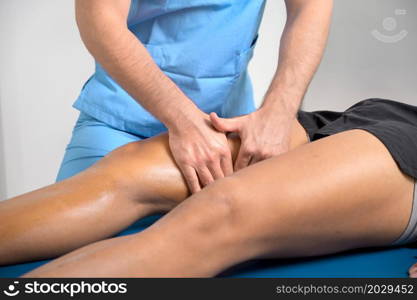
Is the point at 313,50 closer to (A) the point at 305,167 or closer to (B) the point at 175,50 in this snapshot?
(B) the point at 175,50

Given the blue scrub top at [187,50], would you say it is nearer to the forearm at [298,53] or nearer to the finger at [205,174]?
the forearm at [298,53]

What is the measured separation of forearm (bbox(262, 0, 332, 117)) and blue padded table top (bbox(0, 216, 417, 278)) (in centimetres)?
34

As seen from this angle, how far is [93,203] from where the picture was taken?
102cm

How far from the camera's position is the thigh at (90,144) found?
1.32 meters

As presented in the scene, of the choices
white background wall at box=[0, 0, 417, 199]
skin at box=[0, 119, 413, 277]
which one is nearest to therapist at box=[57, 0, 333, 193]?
skin at box=[0, 119, 413, 277]

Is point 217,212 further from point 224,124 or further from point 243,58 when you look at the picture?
point 243,58

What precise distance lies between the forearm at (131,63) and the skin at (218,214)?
0.42 ft

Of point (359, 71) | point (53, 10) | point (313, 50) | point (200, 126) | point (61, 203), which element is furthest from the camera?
point (359, 71)

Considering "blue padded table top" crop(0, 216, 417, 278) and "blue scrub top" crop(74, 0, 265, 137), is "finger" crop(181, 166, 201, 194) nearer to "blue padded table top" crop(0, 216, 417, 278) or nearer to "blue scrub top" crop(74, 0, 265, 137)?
"blue padded table top" crop(0, 216, 417, 278)

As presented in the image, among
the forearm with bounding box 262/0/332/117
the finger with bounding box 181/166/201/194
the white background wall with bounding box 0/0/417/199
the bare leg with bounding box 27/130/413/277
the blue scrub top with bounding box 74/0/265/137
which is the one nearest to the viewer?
the bare leg with bounding box 27/130/413/277

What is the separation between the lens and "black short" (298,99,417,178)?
3.01ft

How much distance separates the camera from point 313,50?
129 centimetres

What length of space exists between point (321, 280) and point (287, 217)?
0.11 meters

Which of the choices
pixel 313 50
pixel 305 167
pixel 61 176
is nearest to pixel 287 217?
pixel 305 167
